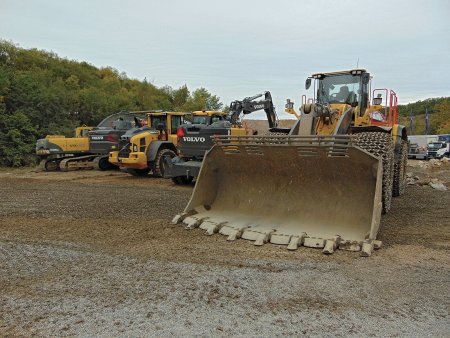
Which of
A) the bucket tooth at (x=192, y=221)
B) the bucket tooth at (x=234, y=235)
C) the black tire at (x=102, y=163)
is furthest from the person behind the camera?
the black tire at (x=102, y=163)

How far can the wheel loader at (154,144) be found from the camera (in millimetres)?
12844

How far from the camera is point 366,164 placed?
523 cm

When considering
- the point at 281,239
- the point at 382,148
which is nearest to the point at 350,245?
the point at 281,239

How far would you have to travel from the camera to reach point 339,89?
332 inches

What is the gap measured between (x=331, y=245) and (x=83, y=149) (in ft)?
47.2

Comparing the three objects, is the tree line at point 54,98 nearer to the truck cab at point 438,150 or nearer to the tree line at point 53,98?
the tree line at point 53,98

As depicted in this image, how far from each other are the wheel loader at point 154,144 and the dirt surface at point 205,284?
22.1 feet

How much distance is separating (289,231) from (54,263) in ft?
8.69

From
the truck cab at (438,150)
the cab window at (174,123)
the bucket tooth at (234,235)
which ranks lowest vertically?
the truck cab at (438,150)

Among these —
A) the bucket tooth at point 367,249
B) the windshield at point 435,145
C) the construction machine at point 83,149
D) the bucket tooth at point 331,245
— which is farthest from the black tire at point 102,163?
the windshield at point 435,145

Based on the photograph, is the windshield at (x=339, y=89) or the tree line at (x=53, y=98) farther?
the tree line at (x=53, y=98)

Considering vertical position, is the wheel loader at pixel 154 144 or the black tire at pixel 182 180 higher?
the wheel loader at pixel 154 144

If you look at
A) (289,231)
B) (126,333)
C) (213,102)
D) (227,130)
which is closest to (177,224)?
(289,231)

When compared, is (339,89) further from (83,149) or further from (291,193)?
(83,149)
